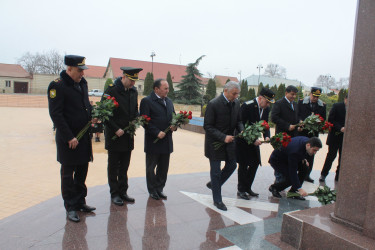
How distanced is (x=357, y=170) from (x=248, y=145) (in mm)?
2000

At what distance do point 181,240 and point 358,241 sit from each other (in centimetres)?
173

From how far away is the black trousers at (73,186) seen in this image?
3576 millimetres

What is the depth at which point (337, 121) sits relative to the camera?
5977 mm

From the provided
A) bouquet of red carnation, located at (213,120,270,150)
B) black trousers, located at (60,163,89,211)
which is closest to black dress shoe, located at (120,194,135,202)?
black trousers, located at (60,163,89,211)

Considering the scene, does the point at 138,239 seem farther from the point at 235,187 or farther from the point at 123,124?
the point at 235,187

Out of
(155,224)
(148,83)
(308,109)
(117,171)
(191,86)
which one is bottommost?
(155,224)

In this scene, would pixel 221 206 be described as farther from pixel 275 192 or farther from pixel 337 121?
pixel 337 121

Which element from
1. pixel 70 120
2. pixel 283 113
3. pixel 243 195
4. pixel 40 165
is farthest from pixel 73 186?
pixel 40 165

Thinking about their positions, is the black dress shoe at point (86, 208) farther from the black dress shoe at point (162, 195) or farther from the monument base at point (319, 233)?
the monument base at point (319, 233)

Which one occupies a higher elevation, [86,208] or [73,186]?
[73,186]

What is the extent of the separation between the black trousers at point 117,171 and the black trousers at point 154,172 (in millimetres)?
350

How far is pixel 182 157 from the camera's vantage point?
8.73 m

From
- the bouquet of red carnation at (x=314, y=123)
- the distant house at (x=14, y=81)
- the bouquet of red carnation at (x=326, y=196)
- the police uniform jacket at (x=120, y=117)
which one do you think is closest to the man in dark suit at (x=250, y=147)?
the bouquet of red carnation at (x=314, y=123)

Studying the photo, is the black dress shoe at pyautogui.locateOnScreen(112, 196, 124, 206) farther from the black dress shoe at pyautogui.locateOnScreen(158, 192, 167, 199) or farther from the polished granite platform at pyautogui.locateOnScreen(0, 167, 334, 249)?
the black dress shoe at pyautogui.locateOnScreen(158, 192, 167, 199)
